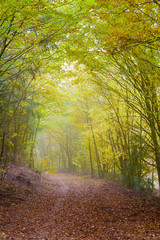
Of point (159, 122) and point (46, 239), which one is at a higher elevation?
point (159, 122)

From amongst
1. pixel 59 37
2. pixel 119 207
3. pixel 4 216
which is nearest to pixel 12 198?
pixel 4 216

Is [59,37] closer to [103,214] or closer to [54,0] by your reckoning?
[54,0]

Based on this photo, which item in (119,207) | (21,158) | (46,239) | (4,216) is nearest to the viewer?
(46,239)

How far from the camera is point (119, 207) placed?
717cm

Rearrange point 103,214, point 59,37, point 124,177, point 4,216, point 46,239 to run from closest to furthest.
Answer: point 46,239 → point 4,216 → point 59,37 → point 103,214 → point 124,177

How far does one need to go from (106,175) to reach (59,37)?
14.0 meters

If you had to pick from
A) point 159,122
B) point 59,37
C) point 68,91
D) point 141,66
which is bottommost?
point 159,122

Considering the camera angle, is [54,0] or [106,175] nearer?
[54,0]

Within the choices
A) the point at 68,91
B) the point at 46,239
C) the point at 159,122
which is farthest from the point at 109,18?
the point at 68,91

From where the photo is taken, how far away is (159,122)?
644 cm

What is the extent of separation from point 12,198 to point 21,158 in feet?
23.9

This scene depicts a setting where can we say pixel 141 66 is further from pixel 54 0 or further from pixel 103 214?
pixel 103 214

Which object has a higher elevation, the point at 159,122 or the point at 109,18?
the point at 109,18

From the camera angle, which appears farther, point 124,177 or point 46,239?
point 124,177
